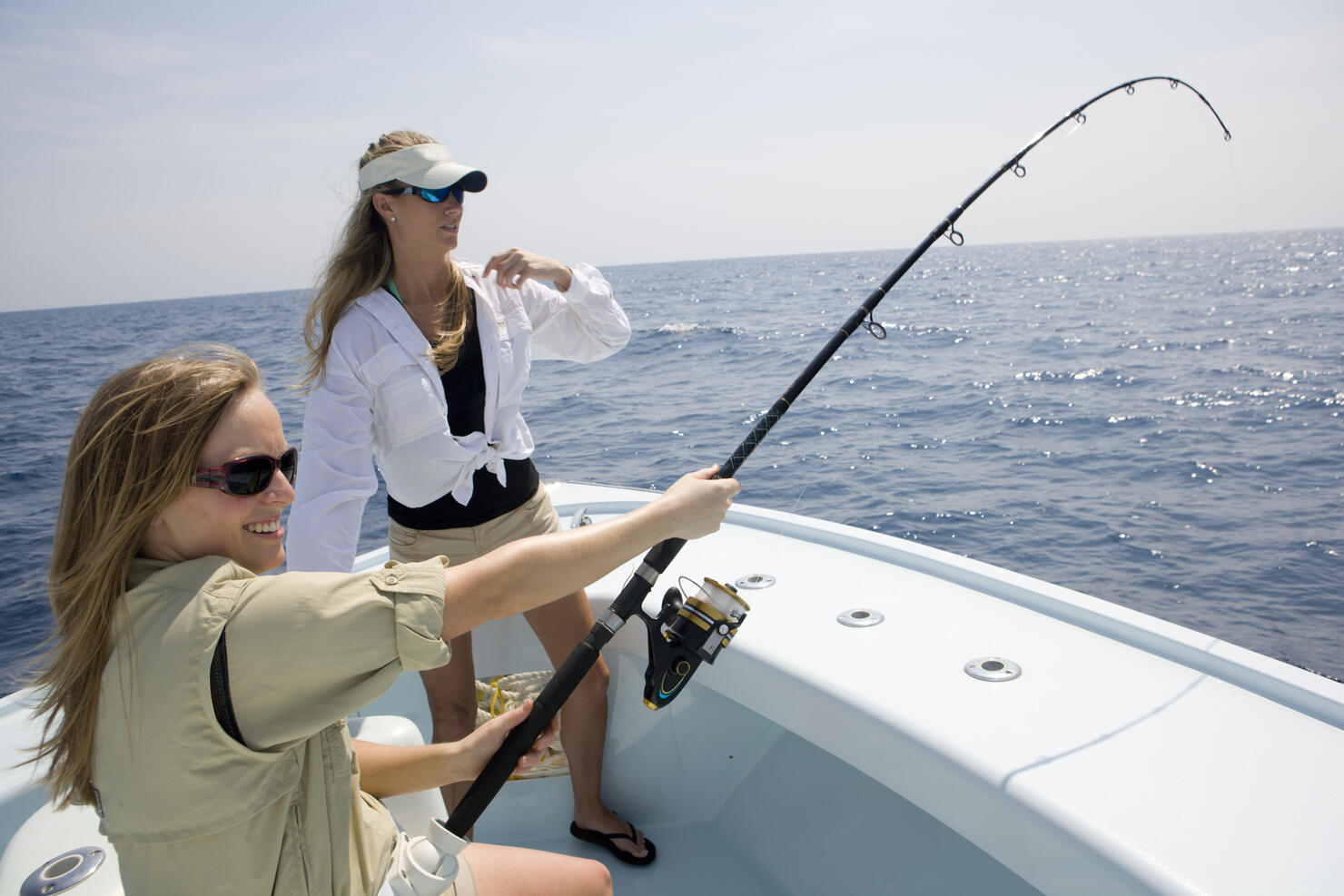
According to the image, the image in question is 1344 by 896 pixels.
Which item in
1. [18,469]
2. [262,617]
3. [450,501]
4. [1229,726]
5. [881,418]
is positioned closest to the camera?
[262,617]

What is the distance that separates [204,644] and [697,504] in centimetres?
77

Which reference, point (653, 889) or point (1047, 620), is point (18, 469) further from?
point (1047, 620)

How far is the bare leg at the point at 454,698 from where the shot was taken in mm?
2014

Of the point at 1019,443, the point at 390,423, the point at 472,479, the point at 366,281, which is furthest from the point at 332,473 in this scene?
the point at 1019,443

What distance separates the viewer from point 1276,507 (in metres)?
6.94

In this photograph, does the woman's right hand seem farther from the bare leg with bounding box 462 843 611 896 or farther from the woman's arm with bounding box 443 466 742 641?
the bare leg with bounding box 462 843 611 896

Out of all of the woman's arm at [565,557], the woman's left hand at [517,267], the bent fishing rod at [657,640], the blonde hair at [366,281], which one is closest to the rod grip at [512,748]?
the bent fishing rod at [657,640]

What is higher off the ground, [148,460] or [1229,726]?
[148,460]

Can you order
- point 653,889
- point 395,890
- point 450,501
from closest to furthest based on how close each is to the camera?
point 395,890 < point 450,501 < point 653,889

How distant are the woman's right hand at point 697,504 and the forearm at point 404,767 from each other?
518 millimetres

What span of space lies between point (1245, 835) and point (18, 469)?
11511 millimetres

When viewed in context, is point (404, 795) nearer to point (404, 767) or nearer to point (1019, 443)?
point (404, 767)

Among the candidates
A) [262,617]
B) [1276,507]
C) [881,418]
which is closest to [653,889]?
[262,617]

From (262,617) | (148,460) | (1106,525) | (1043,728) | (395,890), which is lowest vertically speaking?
A: (1106,525)
